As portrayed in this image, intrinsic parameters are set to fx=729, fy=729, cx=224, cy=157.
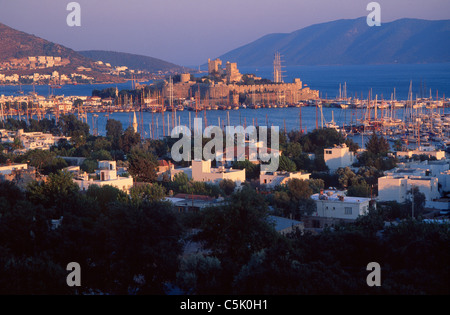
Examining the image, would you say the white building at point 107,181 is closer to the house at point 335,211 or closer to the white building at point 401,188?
the house at point 335,211

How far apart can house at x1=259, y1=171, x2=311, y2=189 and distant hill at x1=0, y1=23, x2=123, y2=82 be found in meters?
70.3

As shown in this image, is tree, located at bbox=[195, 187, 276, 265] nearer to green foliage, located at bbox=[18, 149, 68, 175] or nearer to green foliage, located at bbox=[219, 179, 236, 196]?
green foliage, located at bbox=[219, 179, 236, 196]

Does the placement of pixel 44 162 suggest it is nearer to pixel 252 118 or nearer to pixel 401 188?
pixel 401 188

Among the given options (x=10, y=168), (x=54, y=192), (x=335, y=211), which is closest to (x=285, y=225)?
(x=335, y=211)

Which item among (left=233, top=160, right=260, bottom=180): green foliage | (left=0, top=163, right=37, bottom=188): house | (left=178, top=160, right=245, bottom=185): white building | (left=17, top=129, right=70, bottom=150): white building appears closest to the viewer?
(left=0, top=163, right=37, bottom=188): house

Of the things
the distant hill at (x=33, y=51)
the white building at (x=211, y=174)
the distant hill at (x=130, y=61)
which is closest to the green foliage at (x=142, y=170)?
the white building at (x=211, y=174)

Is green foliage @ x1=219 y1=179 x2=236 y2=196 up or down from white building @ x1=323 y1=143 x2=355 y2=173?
down

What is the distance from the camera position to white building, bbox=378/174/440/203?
10961mm

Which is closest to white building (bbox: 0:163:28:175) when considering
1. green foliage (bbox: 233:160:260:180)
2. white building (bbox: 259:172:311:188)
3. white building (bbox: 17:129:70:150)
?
green foliage (bbox: 233:160:260:180)

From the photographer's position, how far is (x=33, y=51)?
87.1 metres

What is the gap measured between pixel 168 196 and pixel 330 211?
2580mm

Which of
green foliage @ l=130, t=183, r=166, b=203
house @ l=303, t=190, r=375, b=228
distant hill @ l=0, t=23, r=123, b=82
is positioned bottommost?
house @ l=303, t=190, r=375, b=228

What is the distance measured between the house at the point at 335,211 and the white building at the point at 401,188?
106cm

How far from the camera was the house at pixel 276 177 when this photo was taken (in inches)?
484
